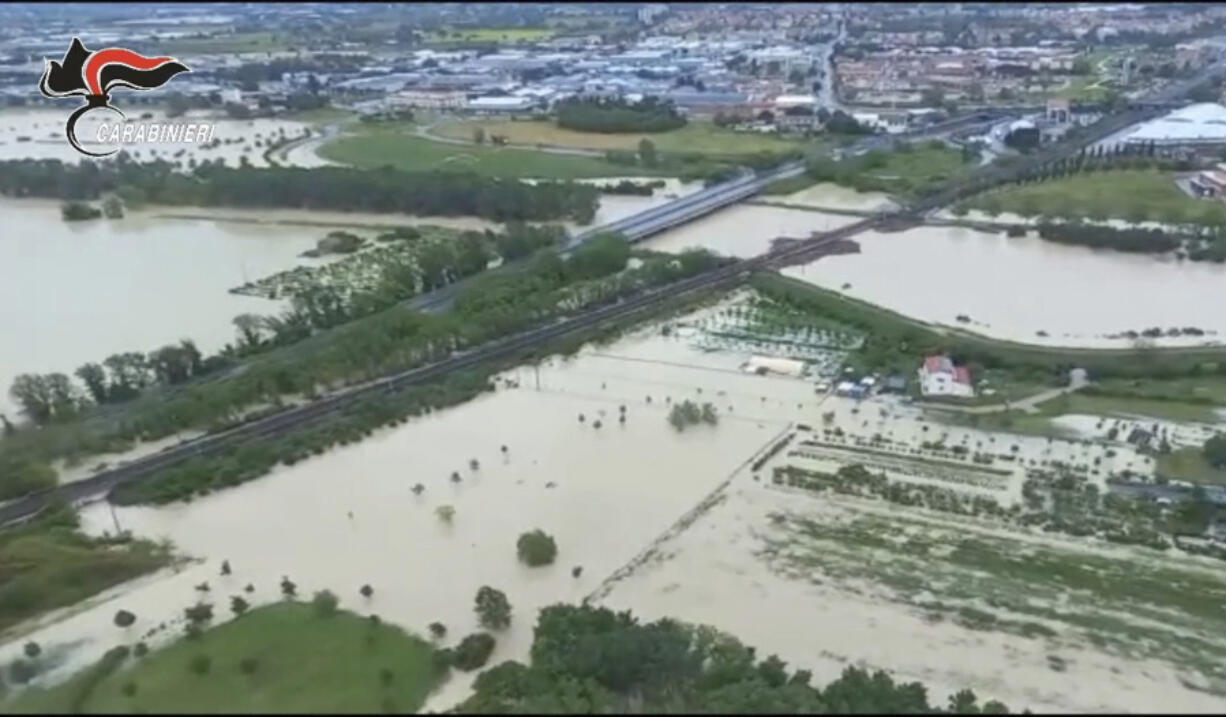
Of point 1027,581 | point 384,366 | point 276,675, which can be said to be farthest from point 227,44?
point 276,675

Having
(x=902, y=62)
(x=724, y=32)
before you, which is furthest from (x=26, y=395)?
(x=724, y=32)

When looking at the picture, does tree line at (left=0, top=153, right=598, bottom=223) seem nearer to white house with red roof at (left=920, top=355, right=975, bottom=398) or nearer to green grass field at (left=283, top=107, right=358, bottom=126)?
green grass field at (left=283, top=107, right=358, bottom=126)

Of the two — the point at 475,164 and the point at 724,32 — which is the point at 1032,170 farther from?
the point at 724,32

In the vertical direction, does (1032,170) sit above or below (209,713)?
below

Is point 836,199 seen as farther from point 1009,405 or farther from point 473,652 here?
point 473,652

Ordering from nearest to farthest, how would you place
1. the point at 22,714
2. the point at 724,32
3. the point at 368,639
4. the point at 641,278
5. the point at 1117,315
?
1. the point at 22,714
2. the point at 368,639
3. the point at 1117,315
4. the point at 641,278
5. the point at 724,32

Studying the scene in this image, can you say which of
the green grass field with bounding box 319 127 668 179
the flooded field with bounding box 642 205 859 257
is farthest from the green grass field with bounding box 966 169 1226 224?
the green grass field with bounding box 319 127 668 179
